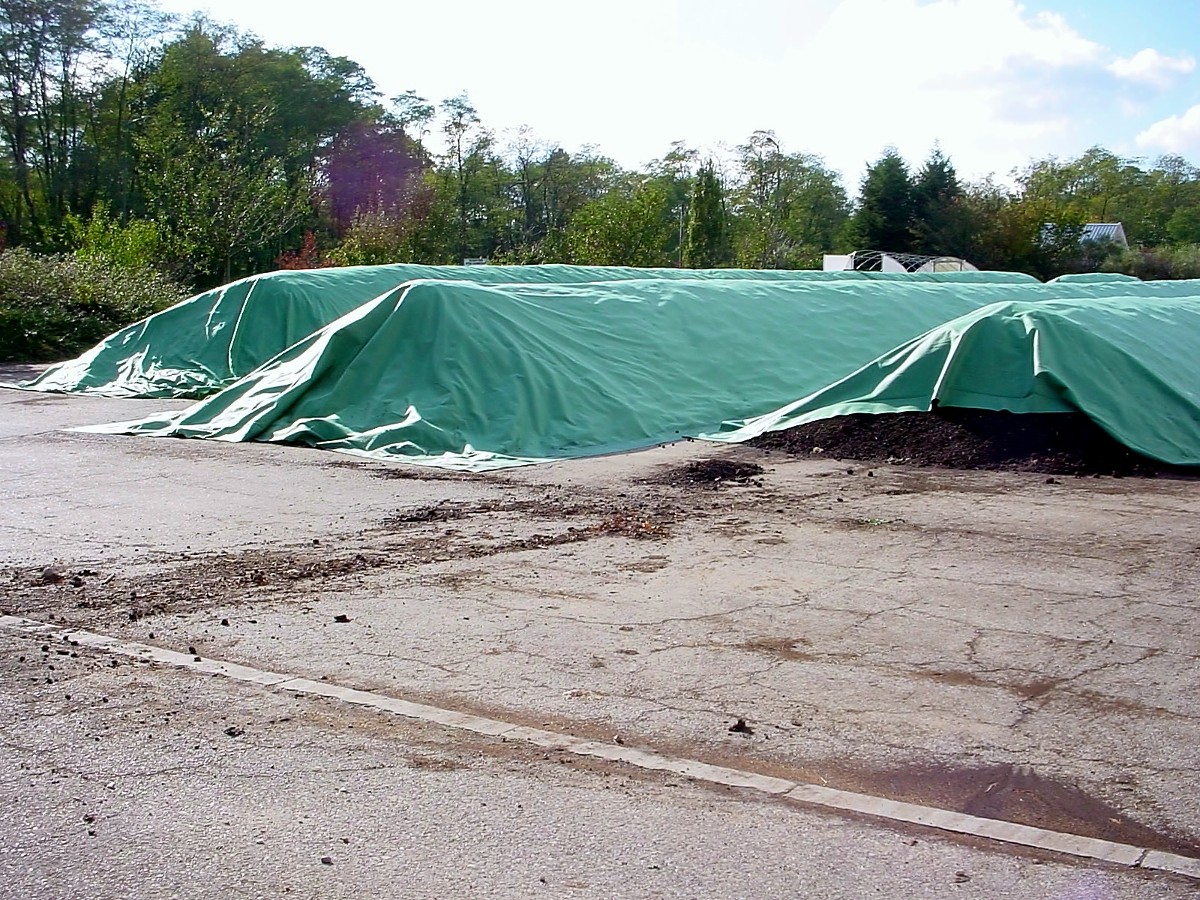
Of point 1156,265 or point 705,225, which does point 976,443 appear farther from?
point 1156,265

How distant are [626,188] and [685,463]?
60383mm

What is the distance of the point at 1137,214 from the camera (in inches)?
3583

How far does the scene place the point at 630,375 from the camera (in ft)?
54.0

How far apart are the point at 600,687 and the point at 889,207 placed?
54.6 meters

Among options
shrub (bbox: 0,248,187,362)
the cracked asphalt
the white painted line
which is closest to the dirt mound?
the cracked asphalt

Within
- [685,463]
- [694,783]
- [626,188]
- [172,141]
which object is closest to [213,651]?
[694,783]

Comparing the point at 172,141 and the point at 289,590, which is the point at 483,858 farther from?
the point at 172,141

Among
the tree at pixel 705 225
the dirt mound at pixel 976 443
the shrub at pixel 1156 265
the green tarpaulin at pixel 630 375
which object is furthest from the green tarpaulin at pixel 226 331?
the shrub at pixel 1156 265

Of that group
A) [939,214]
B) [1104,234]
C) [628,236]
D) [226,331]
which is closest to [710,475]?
[226,331]

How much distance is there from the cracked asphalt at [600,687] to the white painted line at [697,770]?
9 centimetres

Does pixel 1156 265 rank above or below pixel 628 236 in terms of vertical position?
above

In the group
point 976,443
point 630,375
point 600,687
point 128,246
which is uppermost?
point 128,246

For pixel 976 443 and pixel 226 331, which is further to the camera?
pixel 226 331

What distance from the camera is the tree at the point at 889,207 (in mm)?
56750
